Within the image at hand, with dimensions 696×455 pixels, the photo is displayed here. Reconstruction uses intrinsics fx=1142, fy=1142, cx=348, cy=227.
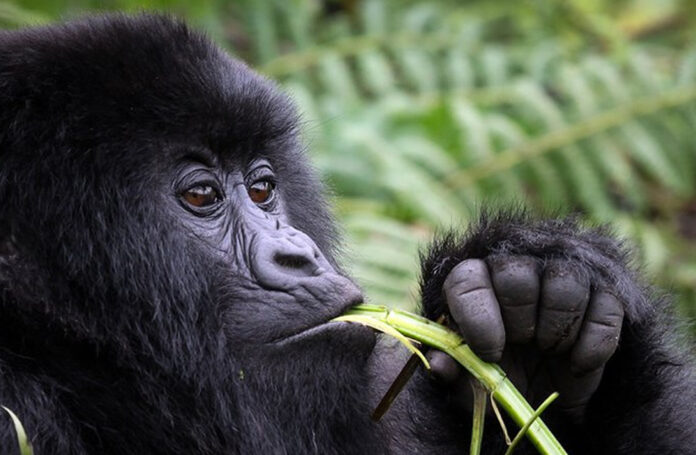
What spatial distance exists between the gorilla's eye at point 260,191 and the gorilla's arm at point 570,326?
0.41 m

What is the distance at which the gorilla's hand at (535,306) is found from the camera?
2352 mm

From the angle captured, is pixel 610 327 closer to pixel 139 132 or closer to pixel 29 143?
pixel 139 132

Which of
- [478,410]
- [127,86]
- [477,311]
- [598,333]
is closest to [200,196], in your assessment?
[127,86]

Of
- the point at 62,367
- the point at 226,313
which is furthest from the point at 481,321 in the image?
the point at 62,367

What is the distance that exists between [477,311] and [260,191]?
607mm

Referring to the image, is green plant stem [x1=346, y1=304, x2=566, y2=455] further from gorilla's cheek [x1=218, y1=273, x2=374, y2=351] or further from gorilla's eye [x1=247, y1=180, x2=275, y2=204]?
gorilla's eye [x1=247, y1=180, x2=275, y2=204]

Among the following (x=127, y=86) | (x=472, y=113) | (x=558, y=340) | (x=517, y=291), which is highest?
(x=472, y=113)

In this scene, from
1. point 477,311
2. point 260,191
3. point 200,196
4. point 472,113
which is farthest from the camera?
point 472,113

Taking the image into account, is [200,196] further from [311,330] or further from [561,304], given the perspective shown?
[561,304]

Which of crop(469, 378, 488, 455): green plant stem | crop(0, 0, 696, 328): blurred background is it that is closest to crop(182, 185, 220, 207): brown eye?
crop(469, 378, 488, 455): green plant stem

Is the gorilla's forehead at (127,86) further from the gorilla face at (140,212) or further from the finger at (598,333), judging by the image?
the finger at (598,333)

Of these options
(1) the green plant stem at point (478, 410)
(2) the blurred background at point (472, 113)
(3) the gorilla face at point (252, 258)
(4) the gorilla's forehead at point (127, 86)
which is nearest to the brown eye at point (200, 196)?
(3) the gorilla face at point (252, 258)

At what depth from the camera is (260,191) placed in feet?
8.57

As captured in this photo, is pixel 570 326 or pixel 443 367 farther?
pixel 443 367
